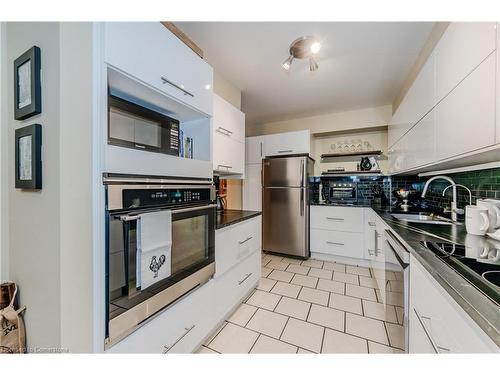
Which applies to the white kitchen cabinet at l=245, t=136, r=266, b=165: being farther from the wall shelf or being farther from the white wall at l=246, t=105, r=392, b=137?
the wall shelf

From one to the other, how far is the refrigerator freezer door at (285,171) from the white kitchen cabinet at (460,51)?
172 cm

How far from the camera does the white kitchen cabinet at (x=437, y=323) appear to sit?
1.69ft

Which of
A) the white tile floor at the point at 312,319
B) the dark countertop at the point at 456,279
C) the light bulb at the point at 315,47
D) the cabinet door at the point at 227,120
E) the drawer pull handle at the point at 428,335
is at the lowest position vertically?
the white tile floor at the point at 312,319

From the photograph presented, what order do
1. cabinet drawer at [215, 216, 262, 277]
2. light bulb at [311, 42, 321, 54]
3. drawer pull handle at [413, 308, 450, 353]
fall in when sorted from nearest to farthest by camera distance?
drawer pull handle at [413, 308, 450, 353] → cabinet drawer at [215, 216, 262, 277] → light bulb at [311, 42, 321, 54]

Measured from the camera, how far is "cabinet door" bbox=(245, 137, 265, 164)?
3.25 meters

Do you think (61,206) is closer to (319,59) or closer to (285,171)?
(319,59)

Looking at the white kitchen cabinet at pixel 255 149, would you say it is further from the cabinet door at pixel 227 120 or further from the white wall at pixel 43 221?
the white wall at pixel 43 221

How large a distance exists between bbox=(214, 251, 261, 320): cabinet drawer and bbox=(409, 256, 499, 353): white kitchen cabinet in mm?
1140

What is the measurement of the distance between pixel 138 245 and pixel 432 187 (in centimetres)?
304

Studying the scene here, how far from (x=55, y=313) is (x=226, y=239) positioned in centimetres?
97

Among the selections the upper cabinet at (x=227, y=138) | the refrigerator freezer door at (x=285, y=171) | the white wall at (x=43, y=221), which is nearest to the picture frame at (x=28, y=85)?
the white wall at (x=43, y=221)

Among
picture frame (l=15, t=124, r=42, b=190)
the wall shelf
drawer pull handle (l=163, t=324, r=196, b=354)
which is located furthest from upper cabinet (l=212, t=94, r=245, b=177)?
the wall shelf

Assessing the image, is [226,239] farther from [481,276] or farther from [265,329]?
[481,276]

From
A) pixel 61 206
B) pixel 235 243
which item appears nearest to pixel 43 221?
pixel 61 206
